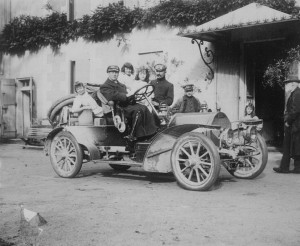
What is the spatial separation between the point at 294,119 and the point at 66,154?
451cm

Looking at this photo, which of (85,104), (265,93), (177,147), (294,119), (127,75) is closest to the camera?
(177,147)

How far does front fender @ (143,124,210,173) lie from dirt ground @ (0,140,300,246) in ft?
1.14

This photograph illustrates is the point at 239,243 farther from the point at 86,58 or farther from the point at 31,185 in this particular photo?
the point at 86,58

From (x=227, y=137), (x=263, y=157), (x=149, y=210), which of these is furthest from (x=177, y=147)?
(x=263, y=157)

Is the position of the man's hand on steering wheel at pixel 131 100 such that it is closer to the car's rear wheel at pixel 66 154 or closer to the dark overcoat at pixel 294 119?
the car's rear wheel at pixel 66 154

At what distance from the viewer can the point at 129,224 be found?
470cm

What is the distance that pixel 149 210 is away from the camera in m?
5.38

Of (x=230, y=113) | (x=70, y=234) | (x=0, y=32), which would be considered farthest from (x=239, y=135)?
(x=0, y=32)

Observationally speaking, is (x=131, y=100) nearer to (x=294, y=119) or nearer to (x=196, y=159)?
(x=196, y=159)

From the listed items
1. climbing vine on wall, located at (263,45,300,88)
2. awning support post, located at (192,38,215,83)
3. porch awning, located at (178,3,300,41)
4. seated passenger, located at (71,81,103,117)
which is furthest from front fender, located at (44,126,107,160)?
awning support post, located at (192,38,215,83)

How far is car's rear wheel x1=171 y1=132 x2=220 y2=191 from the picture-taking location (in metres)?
6.40

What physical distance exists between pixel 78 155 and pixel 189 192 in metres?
2.32

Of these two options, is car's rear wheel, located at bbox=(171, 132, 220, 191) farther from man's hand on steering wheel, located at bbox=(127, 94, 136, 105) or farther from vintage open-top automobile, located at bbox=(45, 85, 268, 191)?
man's hand on steering wheel, located at bbox=(127, 94, 136, 105)

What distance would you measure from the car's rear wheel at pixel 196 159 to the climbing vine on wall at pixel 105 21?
5969 millimetres
